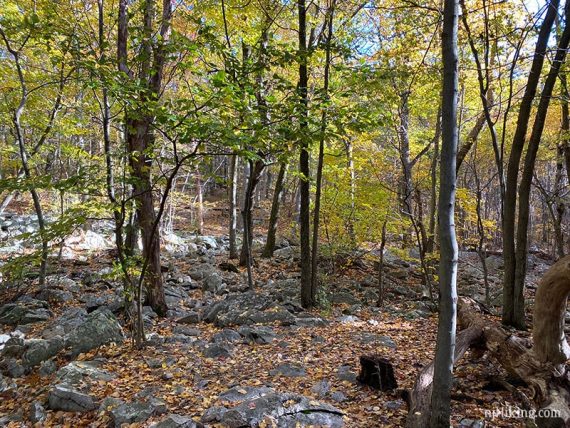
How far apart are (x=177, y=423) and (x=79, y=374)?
79.5 inches

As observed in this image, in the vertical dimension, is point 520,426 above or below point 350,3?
below

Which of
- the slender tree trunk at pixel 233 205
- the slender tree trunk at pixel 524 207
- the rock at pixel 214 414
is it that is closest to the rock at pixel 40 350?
the rock at pixel 214 414

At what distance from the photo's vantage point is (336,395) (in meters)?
4.06

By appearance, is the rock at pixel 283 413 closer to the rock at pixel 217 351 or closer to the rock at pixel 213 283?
the rock at pixel 217 351

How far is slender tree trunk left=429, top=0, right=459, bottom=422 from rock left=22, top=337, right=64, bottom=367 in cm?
532

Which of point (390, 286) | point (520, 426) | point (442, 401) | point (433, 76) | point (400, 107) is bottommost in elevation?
point (390, 286)

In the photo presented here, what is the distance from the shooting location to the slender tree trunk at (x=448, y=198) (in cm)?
258

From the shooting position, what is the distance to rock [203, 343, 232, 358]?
5.41 meters

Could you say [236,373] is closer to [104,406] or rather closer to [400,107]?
[104,406]

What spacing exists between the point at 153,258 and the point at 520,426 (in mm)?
5992

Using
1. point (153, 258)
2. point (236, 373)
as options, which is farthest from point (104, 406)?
point (153, 258)

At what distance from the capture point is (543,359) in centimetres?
358

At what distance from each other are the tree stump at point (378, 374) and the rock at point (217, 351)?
211 centimetres

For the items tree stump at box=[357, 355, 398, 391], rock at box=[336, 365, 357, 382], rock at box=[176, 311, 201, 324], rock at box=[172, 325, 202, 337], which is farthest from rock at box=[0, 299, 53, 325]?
tree stump at box=[357, 355, 398, 391]
